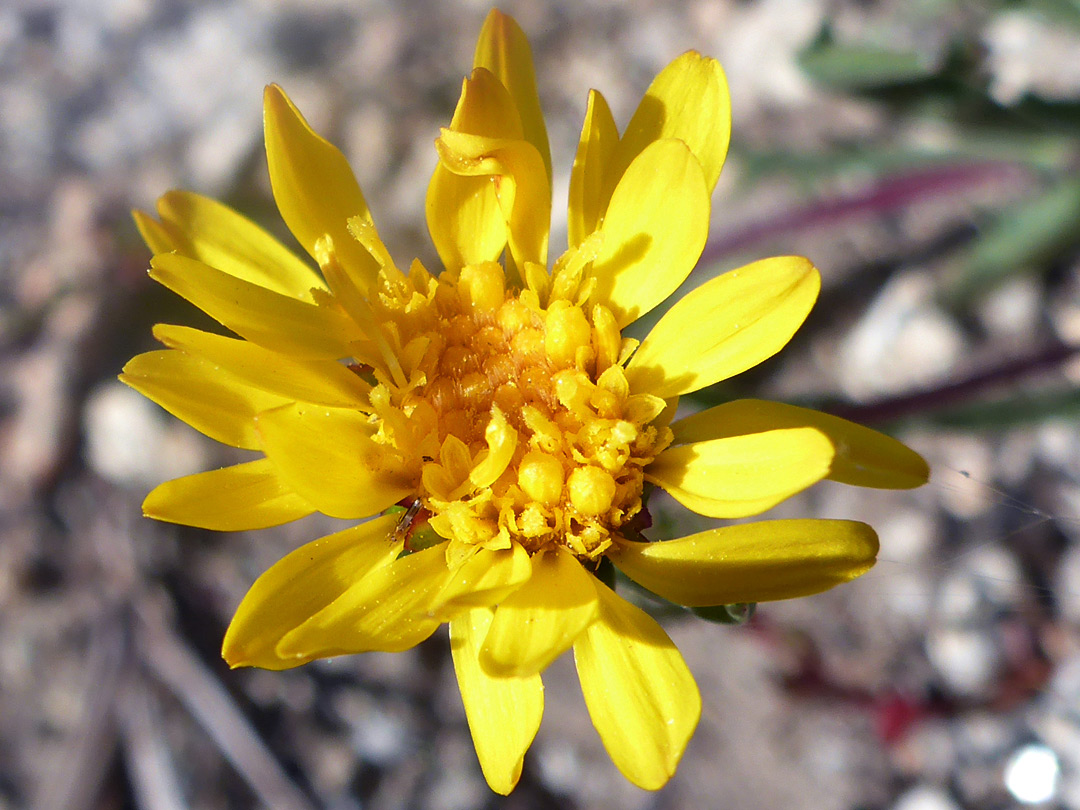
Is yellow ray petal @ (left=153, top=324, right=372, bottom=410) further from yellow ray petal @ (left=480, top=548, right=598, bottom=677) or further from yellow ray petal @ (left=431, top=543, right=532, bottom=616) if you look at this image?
yellow ray petal @ (left=480, top=548, right=598, bottom=677)

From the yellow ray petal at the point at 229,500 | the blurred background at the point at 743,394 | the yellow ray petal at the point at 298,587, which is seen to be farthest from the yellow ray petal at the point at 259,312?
the blurred background at the point at 743,394

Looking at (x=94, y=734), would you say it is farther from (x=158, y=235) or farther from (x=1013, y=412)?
(x=1013, y=412)

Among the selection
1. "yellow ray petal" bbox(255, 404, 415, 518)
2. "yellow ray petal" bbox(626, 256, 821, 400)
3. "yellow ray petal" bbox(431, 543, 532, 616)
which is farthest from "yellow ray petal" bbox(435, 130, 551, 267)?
"yellow ray petal" bbox(431, 543, 532, 616)

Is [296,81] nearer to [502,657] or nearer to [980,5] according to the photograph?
[980,5]

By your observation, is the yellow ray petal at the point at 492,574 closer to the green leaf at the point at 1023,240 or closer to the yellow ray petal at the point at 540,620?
the yellow ray petal at the point at 540,620

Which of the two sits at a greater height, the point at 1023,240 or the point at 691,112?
the point at 691,112


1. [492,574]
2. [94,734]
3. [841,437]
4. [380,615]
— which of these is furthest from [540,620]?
[94,734]

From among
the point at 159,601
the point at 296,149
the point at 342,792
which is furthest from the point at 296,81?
the point at 342,792
